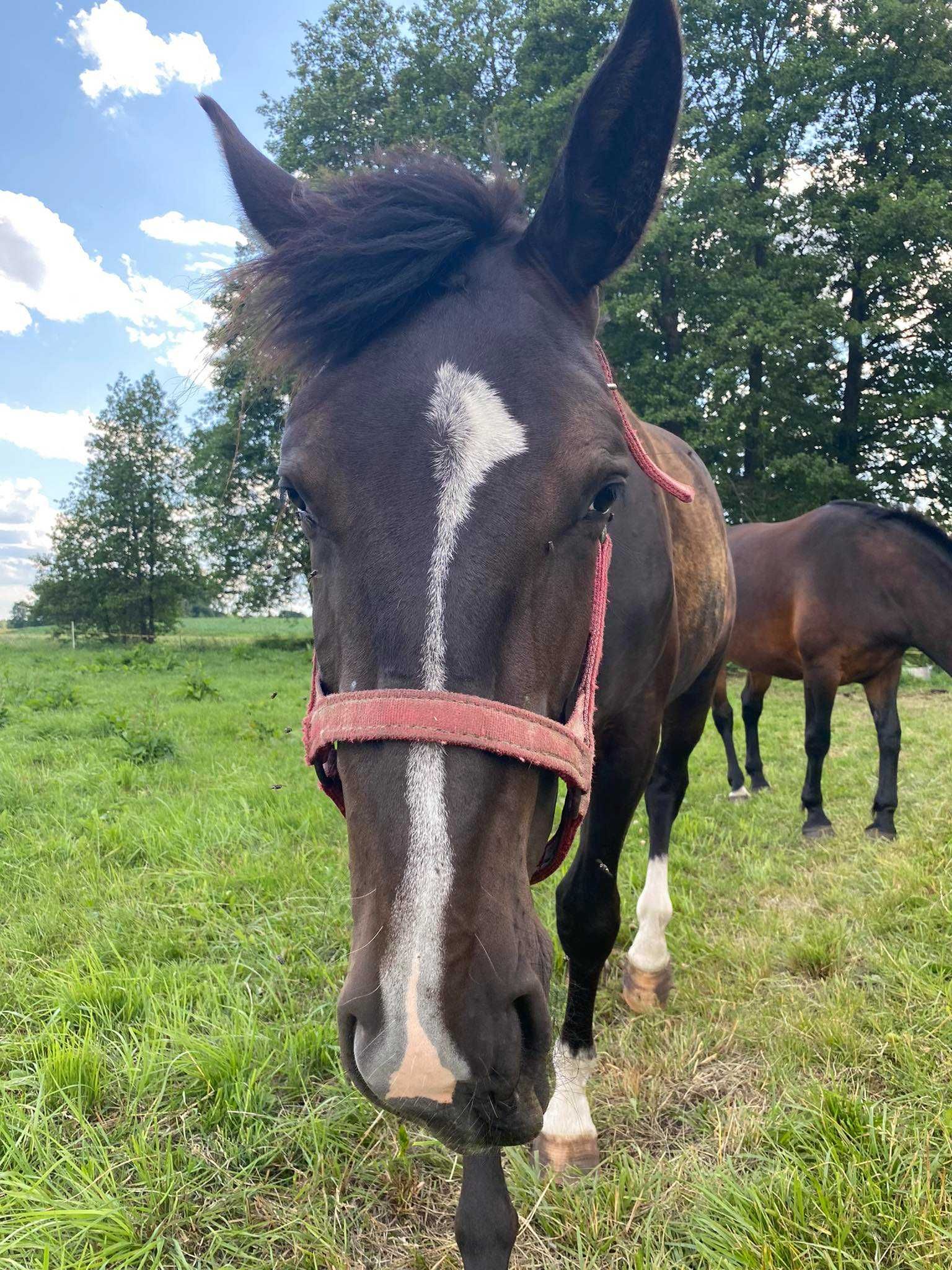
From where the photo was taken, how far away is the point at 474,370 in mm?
1367

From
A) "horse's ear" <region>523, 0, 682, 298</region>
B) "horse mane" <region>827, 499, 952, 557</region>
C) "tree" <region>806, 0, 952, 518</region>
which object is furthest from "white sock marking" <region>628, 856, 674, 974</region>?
"tree" <region>806, 0, 952, 518</region>

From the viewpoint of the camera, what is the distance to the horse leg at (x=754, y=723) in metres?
6.54

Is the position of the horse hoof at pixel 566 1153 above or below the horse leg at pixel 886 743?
below

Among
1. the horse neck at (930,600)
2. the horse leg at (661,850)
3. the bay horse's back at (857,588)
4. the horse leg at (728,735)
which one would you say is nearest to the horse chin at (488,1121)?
the horse leg at (661,850)

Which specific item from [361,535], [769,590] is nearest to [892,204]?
[769,590]

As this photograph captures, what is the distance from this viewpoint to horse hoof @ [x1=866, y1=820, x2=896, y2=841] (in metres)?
4.80

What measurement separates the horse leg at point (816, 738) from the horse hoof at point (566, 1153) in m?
3.61

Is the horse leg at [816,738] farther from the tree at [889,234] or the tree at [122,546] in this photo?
the tree at [122,546]

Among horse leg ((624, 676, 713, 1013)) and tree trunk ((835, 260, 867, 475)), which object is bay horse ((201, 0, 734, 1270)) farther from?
tree trunk ((835, 260, 867, 475))

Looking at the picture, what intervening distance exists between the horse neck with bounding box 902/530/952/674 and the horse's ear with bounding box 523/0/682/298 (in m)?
5.02

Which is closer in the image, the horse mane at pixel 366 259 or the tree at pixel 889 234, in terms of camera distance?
the horse mane at pixel 366 259

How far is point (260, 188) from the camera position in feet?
6.09

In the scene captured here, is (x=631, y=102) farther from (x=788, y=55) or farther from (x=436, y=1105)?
(x=788, y=55)

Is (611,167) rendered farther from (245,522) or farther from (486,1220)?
(245,522)
